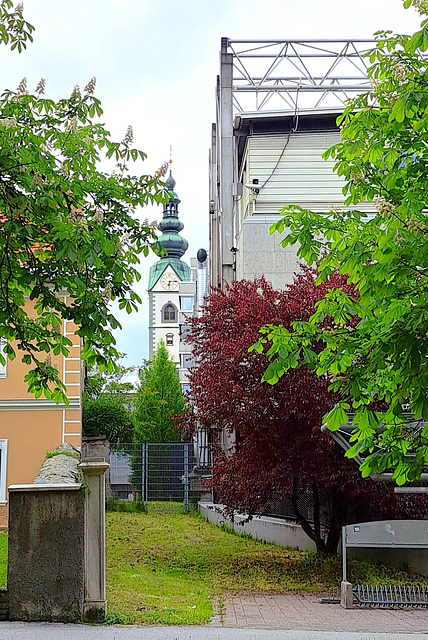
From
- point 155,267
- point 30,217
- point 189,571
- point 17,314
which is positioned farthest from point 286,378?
point 155,267

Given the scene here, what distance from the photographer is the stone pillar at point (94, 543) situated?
896 centimetres

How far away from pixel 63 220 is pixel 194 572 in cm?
874

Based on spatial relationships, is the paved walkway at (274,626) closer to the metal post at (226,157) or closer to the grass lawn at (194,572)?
the grass lawn at (194,572)

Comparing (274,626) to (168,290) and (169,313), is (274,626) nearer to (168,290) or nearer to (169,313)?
(169,313)

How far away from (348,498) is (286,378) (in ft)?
8.24

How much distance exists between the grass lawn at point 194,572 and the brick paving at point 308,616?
0.36m

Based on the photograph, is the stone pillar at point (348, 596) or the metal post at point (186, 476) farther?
the metal post at point (186, 476)

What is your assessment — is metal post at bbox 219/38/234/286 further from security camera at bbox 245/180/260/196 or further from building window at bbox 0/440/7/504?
building window at bbox 0/440/7/504

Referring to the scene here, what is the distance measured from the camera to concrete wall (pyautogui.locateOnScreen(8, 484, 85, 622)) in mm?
8750

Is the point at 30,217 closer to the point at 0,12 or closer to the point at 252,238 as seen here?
Answer: the point at 0,12

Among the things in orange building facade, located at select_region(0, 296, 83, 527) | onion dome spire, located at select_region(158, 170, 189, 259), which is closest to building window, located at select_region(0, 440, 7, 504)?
orange building facade, located at select_region(0, 296, 83, 527)

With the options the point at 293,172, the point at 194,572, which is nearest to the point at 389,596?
the point at 194,572

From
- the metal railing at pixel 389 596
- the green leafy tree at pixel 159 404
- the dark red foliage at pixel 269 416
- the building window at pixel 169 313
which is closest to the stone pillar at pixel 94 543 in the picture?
the metal railing at pixel 389 596

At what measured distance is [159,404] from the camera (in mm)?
43844
